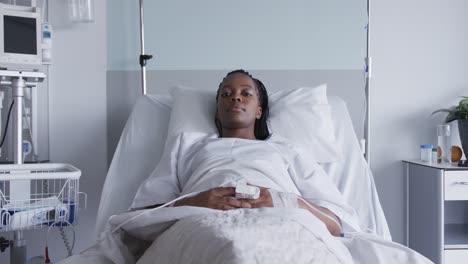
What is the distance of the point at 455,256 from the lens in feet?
6.77

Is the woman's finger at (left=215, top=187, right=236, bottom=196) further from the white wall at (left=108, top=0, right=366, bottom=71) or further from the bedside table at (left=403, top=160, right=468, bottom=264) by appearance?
the bedside table at (left=403, top=160, right=468, bottom=264)

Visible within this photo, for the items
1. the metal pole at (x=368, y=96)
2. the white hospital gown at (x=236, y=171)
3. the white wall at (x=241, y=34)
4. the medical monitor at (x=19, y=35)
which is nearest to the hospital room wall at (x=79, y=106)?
the white wall at (x=241, y=34)

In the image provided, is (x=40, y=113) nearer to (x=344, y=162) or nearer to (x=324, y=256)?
(x=344, y=162)

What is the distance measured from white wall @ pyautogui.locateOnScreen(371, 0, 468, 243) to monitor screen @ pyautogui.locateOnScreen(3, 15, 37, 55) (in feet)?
5.74

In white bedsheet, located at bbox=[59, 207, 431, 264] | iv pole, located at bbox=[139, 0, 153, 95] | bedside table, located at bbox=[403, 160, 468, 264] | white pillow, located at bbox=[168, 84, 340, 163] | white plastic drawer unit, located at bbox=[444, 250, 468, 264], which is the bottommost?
white plastic drawer unit, located at bbox=[444, 250, 468, 264]

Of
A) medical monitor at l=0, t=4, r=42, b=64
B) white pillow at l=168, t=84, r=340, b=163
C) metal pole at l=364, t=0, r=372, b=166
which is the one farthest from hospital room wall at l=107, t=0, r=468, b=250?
medical monitor at l=0, t=4, r=42, b=64

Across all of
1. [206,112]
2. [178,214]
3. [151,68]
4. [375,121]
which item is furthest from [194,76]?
[178,214]

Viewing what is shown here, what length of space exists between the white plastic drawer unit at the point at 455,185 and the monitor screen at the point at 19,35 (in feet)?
6.34

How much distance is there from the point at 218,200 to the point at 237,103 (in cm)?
51

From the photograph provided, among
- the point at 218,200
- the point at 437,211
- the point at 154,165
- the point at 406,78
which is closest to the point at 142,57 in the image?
the point at 154,165

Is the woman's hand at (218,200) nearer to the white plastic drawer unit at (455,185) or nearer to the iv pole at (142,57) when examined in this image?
the iv pole at (142,57)

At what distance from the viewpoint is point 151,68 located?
7.39 ft

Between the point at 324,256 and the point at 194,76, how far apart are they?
1586 millimetres

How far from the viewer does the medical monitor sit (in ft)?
5.60
